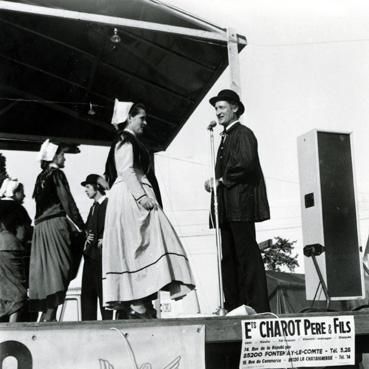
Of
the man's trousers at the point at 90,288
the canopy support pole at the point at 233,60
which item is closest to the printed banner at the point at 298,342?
the man's trousers at the point at 90,288

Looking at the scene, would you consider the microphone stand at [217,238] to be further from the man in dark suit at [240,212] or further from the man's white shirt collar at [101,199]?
the man's white shirt collar at [101,199]

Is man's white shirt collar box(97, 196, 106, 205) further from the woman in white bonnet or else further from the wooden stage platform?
the wooden stage platform

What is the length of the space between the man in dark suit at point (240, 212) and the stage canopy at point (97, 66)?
169 cm

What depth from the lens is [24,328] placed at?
3.21 m

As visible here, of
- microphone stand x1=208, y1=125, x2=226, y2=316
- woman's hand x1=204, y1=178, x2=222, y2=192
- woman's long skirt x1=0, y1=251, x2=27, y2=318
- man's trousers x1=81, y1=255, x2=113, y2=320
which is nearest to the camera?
microphone stand x1=208, y1=125, x2=226, y2=316

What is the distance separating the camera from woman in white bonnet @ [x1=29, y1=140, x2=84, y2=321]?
520 centimetres

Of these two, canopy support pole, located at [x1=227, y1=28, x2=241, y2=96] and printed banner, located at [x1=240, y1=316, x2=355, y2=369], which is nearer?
printed banner, located at [x1=240, y1=316, x2=355, y2=369]

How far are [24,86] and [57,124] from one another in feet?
2.41

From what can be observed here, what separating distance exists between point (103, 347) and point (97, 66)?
4.49 metres

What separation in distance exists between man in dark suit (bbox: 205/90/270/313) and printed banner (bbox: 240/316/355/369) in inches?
32.3

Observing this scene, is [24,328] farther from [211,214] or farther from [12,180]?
[12,180]

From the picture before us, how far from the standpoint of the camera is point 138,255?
13.2ft

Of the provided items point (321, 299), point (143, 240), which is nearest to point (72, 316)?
point (321, 299)

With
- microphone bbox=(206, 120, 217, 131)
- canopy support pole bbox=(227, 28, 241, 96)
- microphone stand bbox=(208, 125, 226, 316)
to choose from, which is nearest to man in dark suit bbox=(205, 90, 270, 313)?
microphone stand bbox=(208, 125, 226, 316)
